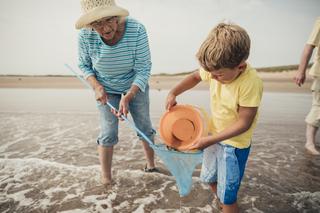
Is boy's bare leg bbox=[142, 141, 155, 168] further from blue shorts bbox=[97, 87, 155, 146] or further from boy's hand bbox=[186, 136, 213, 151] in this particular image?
boy's hand bbox=[186, 136, 213, 151]

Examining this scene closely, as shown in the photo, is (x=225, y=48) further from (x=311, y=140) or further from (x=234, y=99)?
(x=311, y=140)

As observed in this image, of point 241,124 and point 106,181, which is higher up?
point 241,124

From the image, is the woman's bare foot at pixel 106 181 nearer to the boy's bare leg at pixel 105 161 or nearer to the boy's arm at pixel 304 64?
the boy's bare leg at pixel 105 161

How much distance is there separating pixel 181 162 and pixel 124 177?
1.04 m

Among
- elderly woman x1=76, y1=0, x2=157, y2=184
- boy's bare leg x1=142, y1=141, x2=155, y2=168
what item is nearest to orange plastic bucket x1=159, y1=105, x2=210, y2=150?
elderly woman x1=76, y1=0, x2=157, y2=184

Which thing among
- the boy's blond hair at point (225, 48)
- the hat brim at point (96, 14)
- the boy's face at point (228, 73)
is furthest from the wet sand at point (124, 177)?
the hat brim at point (96, 14)

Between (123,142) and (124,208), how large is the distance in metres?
1.75

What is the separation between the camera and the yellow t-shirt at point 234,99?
1602mm

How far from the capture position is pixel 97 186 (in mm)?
2672

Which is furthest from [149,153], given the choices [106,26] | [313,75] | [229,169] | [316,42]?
[316,42]

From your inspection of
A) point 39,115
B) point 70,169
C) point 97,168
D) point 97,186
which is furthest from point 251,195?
point 39,115

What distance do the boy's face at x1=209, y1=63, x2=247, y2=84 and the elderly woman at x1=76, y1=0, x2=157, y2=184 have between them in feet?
3.13

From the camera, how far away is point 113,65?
2408mm

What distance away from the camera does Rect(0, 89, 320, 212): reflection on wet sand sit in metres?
2.37
